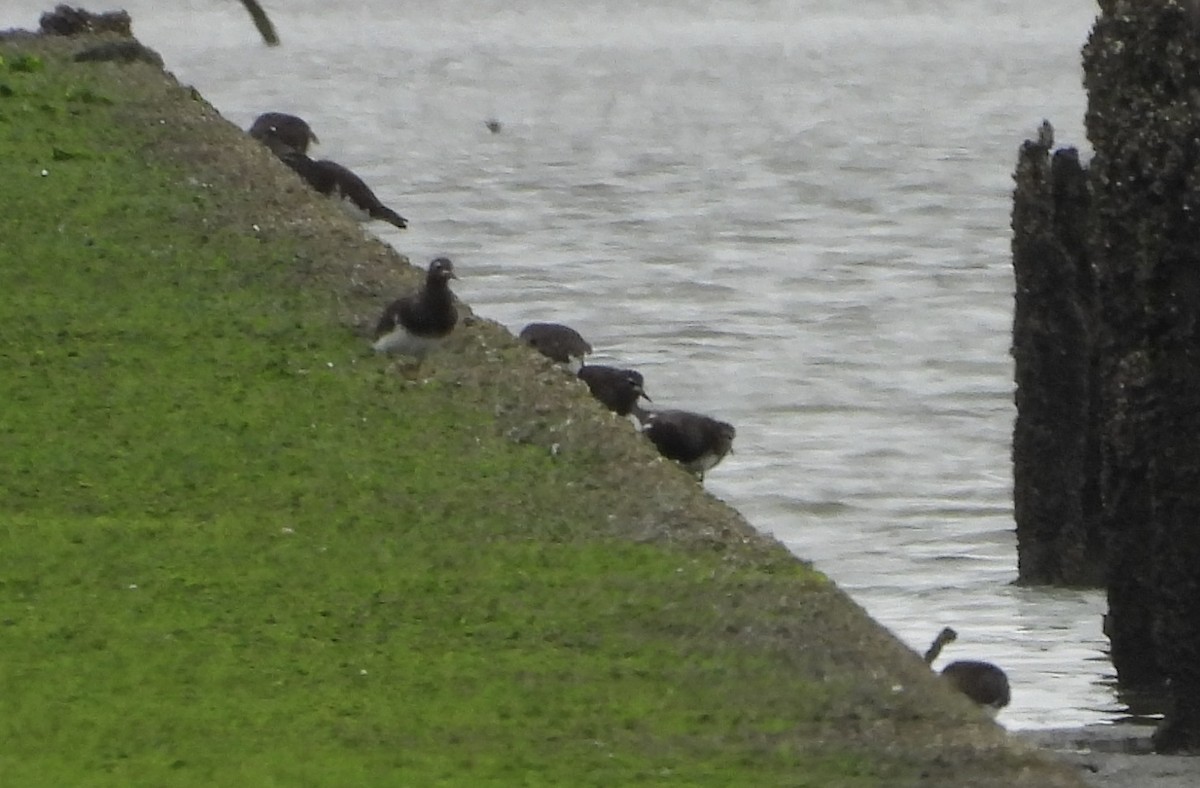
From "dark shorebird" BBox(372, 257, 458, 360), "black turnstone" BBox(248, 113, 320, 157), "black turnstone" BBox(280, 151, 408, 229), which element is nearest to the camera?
"dark shorebird" BBox(372, 257, 458, 360)

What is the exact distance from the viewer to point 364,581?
21.4 ft

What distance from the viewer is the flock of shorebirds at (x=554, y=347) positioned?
28.2 ft

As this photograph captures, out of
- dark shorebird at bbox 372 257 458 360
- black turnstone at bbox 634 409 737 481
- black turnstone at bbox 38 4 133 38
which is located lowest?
black turnstone at bbox 634 409 737 481

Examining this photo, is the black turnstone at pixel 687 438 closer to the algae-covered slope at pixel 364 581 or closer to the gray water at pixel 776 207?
the gray water at pixel 776 207

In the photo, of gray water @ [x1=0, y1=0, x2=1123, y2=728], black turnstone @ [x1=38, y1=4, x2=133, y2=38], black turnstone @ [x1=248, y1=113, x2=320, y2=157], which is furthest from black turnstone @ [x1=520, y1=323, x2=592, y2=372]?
black turnstone @ [x1=38, y1=4, x2=133, y2=38]

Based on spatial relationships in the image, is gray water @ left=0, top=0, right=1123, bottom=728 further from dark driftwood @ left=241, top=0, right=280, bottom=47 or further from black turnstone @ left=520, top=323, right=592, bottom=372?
black turnstone @ left=520, top=323, right=592, bottom=372

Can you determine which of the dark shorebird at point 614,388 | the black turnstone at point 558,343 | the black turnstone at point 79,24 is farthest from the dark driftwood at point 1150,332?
the black turnstone at point 79,24

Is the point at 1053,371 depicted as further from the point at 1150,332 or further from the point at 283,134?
the point at 283,134

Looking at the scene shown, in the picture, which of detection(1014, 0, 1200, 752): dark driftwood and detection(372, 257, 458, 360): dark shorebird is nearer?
detection(372, 257, 458, 360): dark shorebird

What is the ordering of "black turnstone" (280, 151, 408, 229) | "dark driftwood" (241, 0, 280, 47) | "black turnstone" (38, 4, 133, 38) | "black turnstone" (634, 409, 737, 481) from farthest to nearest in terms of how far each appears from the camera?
1. "dark driftwood" (241, 0, 280, 47)
2. "black turnstone" (38, 4, 133, 38)
3. "black turnstone" (280, 151, 408, 229)
4. "black turnstone" (634, 409, 737, 481)

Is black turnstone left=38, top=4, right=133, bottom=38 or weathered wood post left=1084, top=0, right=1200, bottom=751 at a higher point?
black turnstone left=38, top=4, right=133, bottom=38

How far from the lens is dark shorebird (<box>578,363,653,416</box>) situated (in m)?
11.5

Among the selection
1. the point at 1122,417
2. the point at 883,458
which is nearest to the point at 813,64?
the point at 883,458

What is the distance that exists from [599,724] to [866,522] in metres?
9.81
